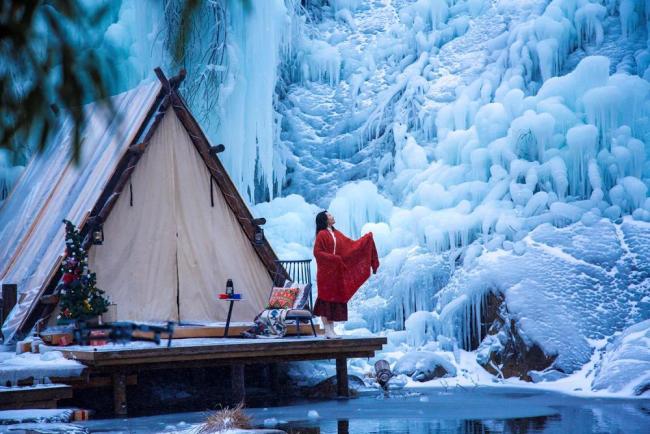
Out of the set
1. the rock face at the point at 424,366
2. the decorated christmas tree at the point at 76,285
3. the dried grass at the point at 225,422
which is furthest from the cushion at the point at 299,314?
the dried grass at the point at 225,422

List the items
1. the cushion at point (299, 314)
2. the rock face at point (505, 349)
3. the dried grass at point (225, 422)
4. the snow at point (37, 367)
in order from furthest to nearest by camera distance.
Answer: the rock face at point (505, 349) → the cushion at point (299, 314) → the snow at point (37, 367) → the dried grass at point (225, 422)

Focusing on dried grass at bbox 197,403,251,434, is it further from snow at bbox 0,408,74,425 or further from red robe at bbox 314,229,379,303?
red robe at bbox 314,229,379,303

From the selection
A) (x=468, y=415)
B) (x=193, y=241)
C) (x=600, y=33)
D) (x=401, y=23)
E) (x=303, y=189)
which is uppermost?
(x=401, y=23)

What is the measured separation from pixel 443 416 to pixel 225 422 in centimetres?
225

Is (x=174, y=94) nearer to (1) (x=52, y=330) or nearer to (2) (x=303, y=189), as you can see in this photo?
(1) (x=52, y=330)

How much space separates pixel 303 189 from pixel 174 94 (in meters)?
6.26

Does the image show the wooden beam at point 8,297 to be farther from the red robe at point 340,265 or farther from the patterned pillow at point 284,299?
the red robe at point 340,265

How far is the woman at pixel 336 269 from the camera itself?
9867 mm

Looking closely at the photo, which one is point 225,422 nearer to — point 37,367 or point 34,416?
point 34,416

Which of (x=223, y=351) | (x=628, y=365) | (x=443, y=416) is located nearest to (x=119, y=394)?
(x=223, y=351)

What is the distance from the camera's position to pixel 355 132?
17.0 meters

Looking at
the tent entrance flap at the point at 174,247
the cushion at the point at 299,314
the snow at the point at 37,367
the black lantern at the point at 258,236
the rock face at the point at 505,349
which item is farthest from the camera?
the rock face at the point at 505,349

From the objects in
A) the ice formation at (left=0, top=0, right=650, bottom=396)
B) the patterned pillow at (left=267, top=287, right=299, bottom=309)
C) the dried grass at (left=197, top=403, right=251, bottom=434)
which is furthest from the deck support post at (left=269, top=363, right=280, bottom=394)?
the dried grass at (left=197, top=403, right=251, bottom=434)

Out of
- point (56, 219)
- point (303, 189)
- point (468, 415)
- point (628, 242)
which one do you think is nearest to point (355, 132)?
point (303, 189)
